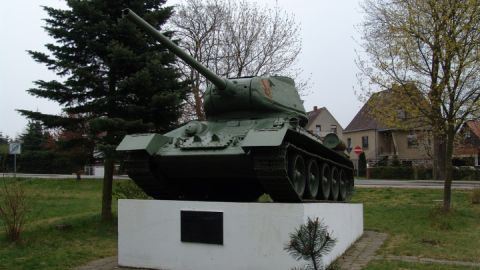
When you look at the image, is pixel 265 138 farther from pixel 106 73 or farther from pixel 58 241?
pixel 106 73

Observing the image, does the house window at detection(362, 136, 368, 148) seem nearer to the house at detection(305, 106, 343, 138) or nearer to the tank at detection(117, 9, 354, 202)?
the house at detection(305, 106, 343, 138)

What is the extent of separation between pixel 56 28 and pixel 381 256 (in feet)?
28.8

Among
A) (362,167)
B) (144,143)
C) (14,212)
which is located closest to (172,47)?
(144,143)

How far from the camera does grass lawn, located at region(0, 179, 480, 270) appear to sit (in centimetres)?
926

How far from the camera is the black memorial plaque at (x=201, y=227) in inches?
319

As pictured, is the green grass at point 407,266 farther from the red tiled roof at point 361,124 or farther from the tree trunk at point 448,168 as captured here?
the red tiled roof at point 361,124

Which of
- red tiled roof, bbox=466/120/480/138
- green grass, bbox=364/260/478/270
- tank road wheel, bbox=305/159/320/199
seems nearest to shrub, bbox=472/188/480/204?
red tiled roof, bbox=466/120/480/138

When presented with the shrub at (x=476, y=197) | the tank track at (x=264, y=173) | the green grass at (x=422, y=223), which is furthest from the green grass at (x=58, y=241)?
the shrub at (x=476, y=197)

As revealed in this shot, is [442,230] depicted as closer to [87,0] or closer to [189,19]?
[87,0]

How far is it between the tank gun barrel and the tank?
0.5 inches

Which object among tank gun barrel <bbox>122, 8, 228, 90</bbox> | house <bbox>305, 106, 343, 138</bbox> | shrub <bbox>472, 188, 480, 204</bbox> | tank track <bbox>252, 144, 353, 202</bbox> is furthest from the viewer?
house <bbox>305, 106, 343, 138</bbox>

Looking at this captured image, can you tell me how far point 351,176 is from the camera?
45.9 ft

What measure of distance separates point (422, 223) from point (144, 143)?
826 centimetres

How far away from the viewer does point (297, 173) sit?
8992 mm
